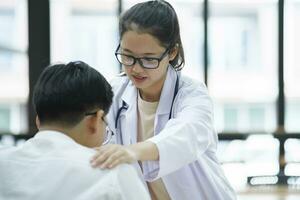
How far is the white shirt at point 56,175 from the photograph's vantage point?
1.07 metres

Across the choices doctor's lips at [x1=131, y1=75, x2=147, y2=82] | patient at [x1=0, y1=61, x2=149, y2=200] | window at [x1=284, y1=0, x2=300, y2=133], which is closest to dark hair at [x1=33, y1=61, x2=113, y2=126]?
patient at [x1=0, y1=61, x2=149, y2=200]

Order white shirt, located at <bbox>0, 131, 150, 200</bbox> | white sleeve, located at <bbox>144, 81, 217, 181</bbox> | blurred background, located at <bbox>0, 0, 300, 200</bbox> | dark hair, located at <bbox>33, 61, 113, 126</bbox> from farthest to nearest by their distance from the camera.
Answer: blurred background, located at <bbox>0, 0, 300, 200</bbox>, white sleeve, located at <bbox>144, 81, 217, 181</bbox>, dark hair, located at <bbox>33, 61, 113, 126</bbox>, white shirt, located at <bbox>0, 131, 150, 200</bbox>

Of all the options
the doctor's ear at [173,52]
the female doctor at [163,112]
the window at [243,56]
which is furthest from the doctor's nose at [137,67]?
the window at [243,56]

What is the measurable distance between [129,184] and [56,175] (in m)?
0.16

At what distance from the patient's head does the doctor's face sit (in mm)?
319

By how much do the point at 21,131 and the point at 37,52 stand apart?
74 centimetres

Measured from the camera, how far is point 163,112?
1.66m

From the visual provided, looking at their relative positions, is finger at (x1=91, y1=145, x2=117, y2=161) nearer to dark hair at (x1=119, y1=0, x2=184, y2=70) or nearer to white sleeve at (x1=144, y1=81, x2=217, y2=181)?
white sleeve at (x1=144, y1=81, x2=217, y2=181)

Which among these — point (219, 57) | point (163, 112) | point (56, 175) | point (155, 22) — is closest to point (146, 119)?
point (163, 112)

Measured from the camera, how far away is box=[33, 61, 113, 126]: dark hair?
1171 mm

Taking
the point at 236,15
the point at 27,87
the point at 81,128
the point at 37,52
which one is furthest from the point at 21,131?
the point at 81,128

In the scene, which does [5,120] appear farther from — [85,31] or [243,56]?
[243,56]

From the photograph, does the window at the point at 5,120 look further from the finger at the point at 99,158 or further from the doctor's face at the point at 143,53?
the finger at the point at 99,158

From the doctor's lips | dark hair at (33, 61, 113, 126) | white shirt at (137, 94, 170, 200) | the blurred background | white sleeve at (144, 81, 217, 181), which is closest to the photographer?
dark hair at (33, 61, 113, 126)
